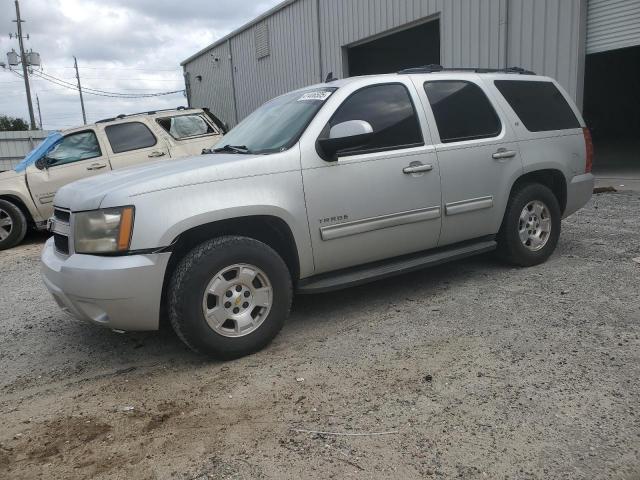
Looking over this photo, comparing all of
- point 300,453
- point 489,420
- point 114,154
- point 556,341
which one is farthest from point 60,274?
point 114,154

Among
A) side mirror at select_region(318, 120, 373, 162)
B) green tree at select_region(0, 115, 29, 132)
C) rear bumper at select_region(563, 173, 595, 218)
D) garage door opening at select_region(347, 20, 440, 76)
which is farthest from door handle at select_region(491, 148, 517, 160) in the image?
green tree at select_region(0, 115, 29, 132)

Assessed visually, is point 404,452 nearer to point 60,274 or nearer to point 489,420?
point 489,420

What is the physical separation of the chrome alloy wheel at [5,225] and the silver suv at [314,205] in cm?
503

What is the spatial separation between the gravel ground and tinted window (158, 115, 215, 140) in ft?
16.2

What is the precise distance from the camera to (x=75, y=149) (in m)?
8.58

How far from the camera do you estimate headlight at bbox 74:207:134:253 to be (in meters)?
3.17

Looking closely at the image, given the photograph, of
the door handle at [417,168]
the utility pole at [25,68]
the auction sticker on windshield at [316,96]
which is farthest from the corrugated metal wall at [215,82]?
the door handle at [417,168]

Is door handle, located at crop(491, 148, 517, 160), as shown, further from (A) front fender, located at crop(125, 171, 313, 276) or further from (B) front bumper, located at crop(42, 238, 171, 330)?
(B) front bumper, located at crop(42, 238, 171, 330)

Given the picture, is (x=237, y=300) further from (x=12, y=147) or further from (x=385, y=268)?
(x=12, y=147)

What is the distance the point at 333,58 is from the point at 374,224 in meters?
13.4

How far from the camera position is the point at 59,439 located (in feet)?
8.98

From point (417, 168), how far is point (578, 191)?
7.36ft

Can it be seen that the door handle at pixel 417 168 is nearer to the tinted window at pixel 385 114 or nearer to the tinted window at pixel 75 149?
the tinted window at pixel 385 114

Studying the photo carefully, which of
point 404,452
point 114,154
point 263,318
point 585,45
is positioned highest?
point 585,45
